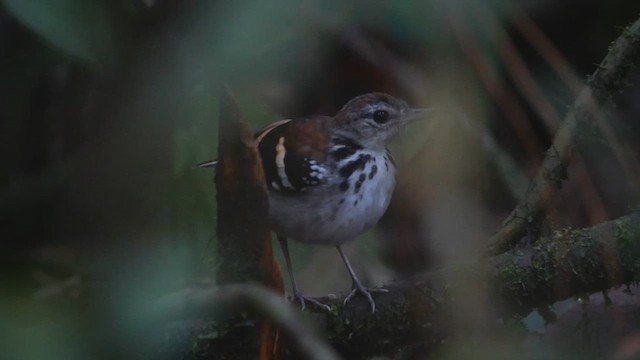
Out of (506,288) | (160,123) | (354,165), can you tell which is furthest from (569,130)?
(160,123)

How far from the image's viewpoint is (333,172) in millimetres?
1342

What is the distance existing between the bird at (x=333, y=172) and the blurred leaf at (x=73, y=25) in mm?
375

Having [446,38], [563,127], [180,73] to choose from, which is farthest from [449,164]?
[563,127]

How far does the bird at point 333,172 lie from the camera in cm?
119

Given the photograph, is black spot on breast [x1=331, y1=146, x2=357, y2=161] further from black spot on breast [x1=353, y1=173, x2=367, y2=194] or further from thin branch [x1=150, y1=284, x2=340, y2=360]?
thin branch [x1=150, y1=284, x2=340, y2=360]

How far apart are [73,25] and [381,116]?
1.94 feet

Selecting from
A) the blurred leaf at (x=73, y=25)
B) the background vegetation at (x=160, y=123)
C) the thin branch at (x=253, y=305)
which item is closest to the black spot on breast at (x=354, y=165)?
the background vegetation at (x=160, y=123)


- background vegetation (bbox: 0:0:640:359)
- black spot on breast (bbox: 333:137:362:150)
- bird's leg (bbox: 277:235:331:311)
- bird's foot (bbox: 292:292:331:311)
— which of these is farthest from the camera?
black spot on breast (bbox: 333:137:362:150)

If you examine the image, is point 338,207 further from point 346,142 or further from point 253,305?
point 253,305

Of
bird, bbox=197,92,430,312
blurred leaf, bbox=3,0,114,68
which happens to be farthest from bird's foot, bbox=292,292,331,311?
blurred leaf, bbox=3,0,114,68

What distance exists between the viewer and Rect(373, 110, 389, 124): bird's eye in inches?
49.5

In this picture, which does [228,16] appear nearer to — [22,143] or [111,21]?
[111,21]

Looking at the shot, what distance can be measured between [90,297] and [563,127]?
96 cm

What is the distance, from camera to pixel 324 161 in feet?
4.36
